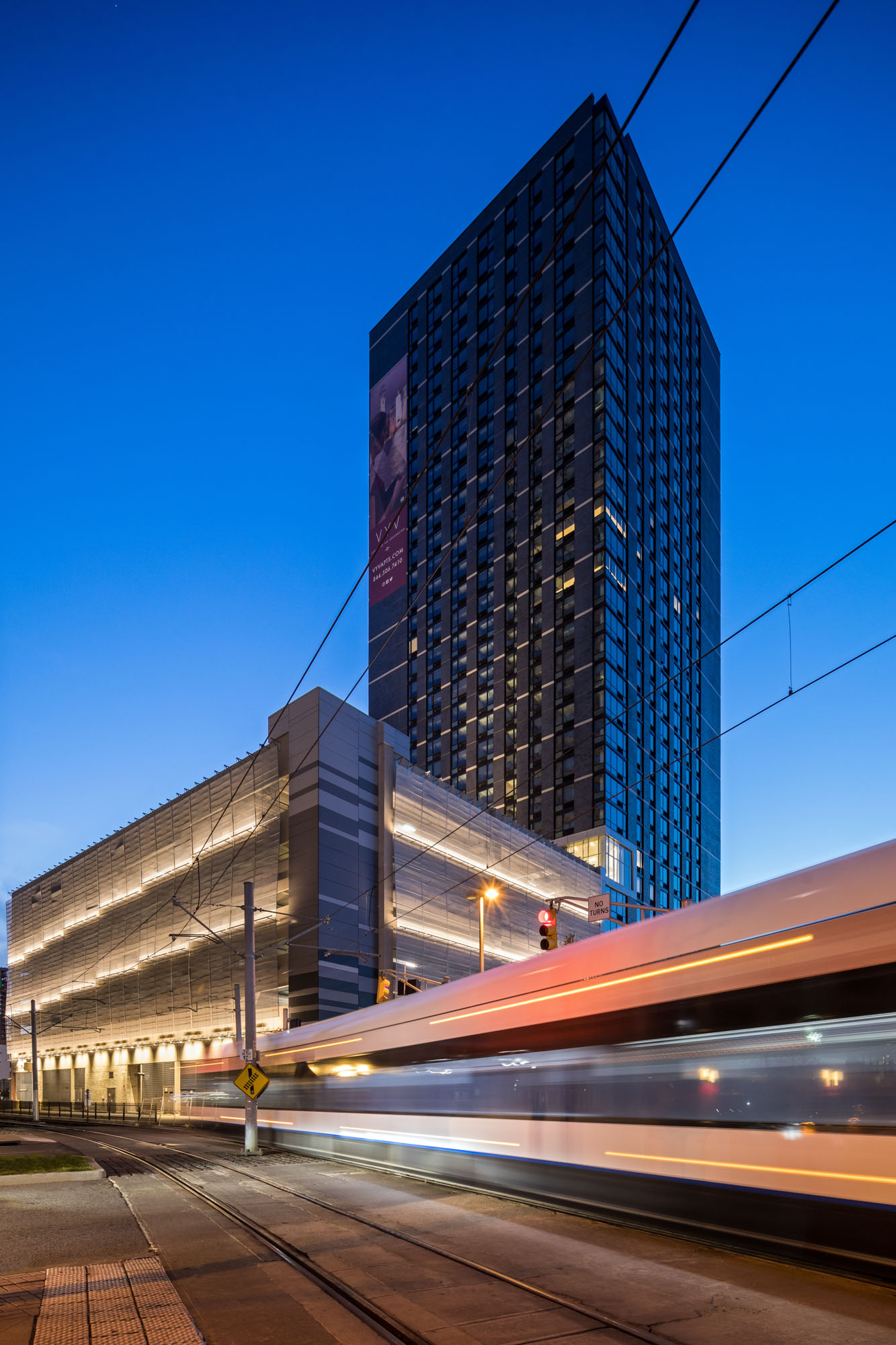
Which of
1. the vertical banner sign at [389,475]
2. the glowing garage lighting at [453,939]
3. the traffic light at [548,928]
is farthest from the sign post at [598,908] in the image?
the vertical banner sign at [389,475]

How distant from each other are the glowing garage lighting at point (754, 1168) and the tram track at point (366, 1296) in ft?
6.14

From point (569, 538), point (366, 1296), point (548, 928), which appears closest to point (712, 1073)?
point (366, 1296)

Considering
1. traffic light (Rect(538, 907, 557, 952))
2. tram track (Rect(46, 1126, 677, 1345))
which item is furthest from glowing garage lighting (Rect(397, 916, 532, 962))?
tram track (Rect(46, 1126, 677, 1345))

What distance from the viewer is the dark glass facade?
101 metres

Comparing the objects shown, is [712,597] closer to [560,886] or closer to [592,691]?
[592,691]

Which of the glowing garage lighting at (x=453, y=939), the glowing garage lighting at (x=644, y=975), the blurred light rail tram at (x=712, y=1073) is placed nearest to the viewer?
the blurred light rail tram at (x=712, y=1073)

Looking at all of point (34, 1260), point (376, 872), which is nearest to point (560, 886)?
point (376, 872)

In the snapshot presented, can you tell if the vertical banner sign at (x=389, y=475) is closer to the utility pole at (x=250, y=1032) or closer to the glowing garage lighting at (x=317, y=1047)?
the utility pole at (x=250, y=1032)

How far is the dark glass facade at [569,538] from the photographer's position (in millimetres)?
101125

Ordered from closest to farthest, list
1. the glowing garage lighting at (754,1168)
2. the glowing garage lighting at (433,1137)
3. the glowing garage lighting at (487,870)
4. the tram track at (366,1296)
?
the tram track at (366,1296)
the glowing garage lighting at (754,1168)
the glowing garage lighting at (433,1137)
the glowing garage lighting at (487,870)

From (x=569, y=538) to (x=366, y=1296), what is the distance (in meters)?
99.4

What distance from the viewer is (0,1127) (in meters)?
49.1

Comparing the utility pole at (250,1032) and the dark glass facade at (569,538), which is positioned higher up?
the dark glass facade at (569,538)

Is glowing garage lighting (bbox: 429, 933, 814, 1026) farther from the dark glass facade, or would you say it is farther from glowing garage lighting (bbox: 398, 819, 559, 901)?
the dark glass facade
